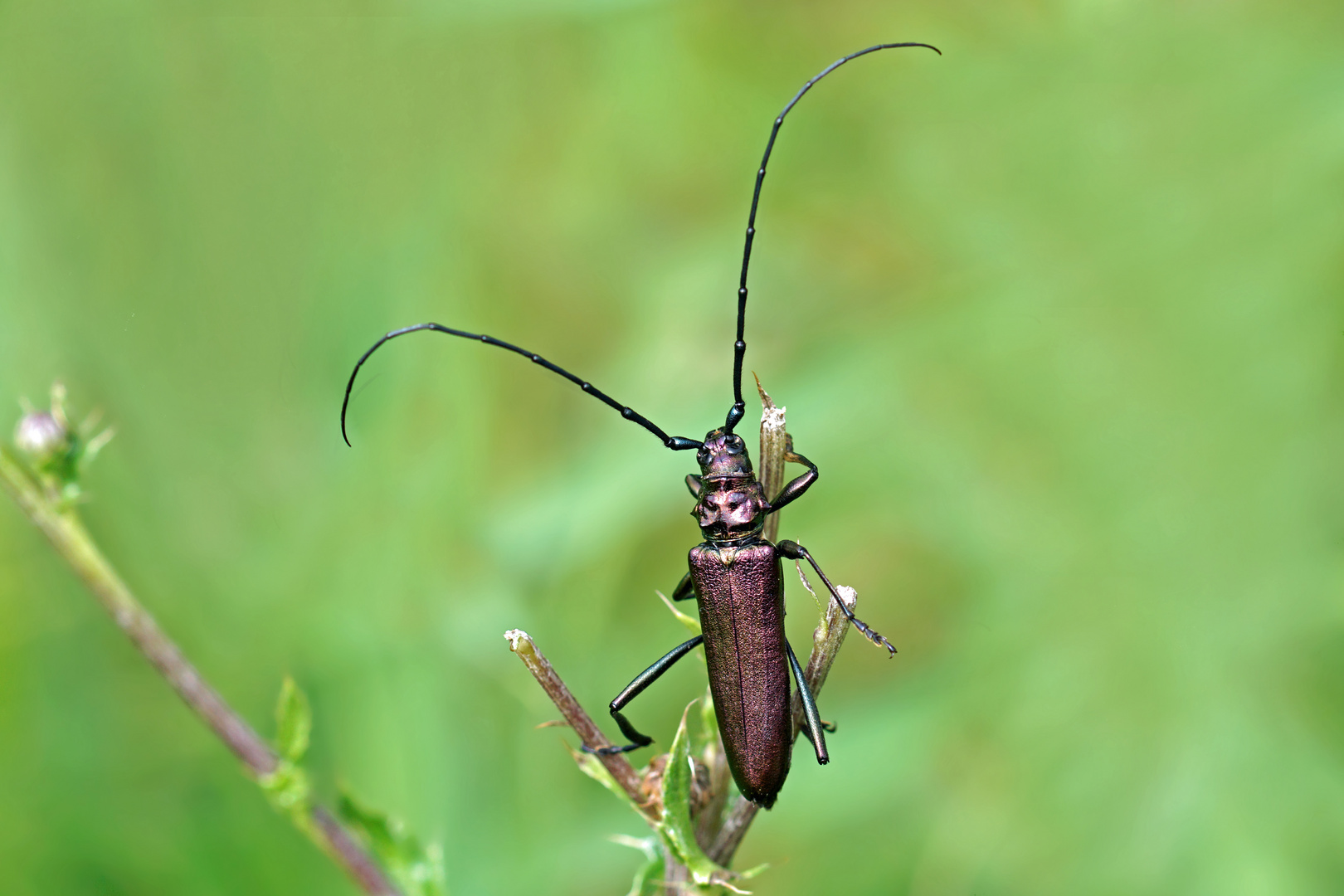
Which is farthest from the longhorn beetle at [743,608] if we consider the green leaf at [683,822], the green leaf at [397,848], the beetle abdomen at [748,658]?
the green leaf at [397,848]

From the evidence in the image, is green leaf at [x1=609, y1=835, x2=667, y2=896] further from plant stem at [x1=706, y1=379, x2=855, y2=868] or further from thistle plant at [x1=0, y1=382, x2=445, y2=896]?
thistle plant at [x1=0, y1=382, x2=445, y2=896]

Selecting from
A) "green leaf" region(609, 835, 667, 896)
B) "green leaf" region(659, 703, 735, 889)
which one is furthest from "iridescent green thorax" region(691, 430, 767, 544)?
"green leaf" region(659, 703, 735, 889)

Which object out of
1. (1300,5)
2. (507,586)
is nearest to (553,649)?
(507,586)

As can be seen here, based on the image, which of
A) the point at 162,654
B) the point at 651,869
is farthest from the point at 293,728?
the point at 651,869

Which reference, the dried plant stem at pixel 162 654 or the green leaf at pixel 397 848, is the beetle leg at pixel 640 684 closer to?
the green leaf at pixel 397 848

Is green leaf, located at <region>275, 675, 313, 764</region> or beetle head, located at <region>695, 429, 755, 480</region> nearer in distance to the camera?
green leaf, located at <region>275, 675, 313, 764</region>

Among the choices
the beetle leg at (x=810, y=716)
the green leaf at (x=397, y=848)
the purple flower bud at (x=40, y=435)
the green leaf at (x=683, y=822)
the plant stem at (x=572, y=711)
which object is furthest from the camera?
the purple flower bud at (x=40, y=435)

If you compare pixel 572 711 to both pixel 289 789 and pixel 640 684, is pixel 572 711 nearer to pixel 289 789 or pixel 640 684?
pixel 640 684
